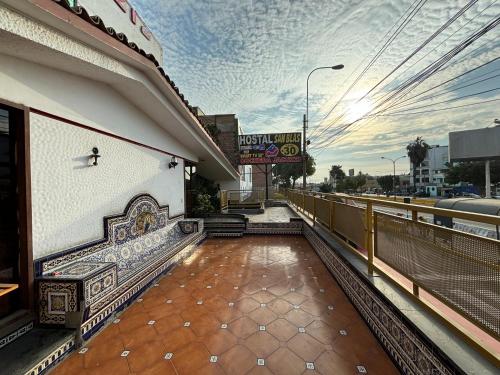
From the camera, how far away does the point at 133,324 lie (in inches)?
126

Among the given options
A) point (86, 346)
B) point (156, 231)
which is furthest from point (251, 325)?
point (156, 231)

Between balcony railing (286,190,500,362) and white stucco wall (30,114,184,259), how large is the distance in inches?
177

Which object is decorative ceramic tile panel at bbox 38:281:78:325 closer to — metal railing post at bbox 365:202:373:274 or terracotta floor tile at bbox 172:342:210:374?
terracotta floor tile at bbox 172:342:210:374

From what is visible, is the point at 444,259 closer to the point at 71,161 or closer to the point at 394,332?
the point at 394,332

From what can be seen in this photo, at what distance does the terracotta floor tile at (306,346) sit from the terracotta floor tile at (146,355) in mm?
1484

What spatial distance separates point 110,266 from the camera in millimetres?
3242

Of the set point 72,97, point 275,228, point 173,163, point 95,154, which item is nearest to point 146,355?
point 95,154

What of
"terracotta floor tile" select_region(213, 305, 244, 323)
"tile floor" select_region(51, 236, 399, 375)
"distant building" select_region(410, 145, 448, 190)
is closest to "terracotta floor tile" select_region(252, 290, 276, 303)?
"tile floor" select_region(51, 236, 399, 375)

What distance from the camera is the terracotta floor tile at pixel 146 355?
7.98 ft

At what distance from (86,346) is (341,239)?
15.0ft

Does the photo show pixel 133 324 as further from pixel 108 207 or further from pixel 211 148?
pixel 211 148

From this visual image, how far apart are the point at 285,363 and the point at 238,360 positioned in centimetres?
50

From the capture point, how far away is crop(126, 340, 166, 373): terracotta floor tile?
7.98 ft

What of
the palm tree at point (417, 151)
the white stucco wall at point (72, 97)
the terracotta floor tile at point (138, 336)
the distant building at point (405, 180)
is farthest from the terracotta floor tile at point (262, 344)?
the distant building at point (405, 180)
